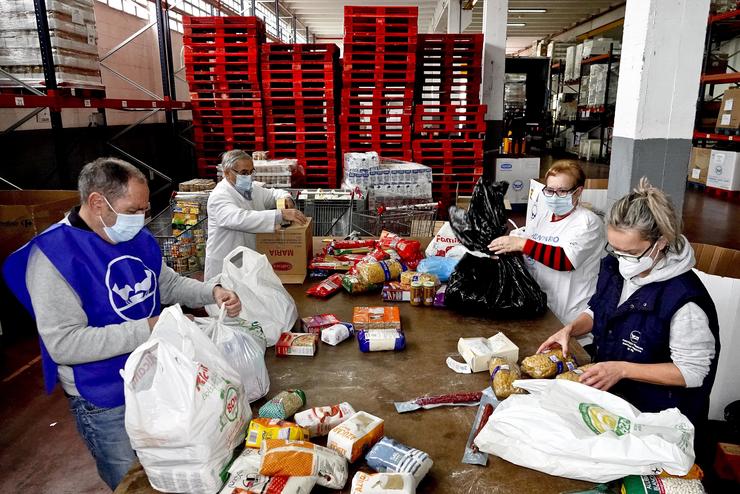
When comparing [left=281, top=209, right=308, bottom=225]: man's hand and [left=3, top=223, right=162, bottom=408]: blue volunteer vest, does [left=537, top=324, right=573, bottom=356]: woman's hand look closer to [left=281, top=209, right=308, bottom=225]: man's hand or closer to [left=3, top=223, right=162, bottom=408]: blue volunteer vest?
[left=3, top=223, right=162, bottom=408]: blue volunteer vest

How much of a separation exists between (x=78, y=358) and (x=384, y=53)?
6.65 m

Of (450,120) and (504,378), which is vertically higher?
(450,120)

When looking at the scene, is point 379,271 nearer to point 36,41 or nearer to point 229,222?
point 229,222

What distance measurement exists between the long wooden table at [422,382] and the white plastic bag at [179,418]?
0.55 ft

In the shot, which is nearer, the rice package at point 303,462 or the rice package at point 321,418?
the rice package at point 303,462

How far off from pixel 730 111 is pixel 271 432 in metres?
12.7

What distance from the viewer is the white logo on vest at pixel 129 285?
198 centimetres

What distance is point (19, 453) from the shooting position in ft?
10.7

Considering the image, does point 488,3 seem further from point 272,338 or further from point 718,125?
point 272,338

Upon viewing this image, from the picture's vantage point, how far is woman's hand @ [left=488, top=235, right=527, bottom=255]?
8.78 feet

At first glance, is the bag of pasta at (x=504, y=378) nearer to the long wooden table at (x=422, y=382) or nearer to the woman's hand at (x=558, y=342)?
the long wooden table at (x=422, y=382)

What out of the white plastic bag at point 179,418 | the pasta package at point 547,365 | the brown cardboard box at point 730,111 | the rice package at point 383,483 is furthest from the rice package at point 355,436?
the brown cardboard box at point 730,111

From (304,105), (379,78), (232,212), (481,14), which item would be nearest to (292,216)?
(232,212)

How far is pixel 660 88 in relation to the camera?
399 centimetres
